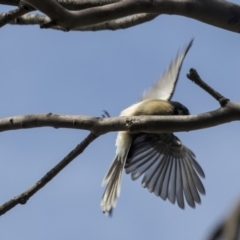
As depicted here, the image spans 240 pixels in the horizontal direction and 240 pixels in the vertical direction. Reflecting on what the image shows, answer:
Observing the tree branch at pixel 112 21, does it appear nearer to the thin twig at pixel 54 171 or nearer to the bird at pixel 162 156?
the thin twig at pixel 54 171

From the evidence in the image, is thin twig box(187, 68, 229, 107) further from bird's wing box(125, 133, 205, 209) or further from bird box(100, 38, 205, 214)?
bird's wing box(125, 133, 205, 209)

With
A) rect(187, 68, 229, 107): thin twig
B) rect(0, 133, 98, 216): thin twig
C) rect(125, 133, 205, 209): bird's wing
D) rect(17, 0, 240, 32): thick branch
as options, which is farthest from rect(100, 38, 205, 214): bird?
rect(17, 0, 240, 32): thick branch

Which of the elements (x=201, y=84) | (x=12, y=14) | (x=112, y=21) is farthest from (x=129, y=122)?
(x=112, y=21)

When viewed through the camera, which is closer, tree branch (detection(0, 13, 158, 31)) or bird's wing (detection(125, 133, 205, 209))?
tree branch (detection(0, 13, 158, 31))

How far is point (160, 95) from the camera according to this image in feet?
15.7

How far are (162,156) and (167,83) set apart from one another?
0.65 m

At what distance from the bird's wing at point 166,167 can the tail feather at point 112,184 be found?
0.30 meters

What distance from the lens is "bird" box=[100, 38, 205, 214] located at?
4100 mm

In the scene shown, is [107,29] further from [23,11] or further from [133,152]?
[133,152]

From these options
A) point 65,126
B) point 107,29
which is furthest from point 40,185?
point 107,29

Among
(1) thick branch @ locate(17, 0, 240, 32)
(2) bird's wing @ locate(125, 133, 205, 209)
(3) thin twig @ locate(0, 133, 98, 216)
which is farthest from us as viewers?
(2) bird's wing @ locate(125, 133, 205, 209)

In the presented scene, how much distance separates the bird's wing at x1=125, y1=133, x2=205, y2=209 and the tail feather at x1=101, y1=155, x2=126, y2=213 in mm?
299

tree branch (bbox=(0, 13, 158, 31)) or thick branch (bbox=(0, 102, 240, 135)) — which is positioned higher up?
tree branch (bbox=(0, 13, 158, 31))

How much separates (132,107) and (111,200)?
98 centimetres
